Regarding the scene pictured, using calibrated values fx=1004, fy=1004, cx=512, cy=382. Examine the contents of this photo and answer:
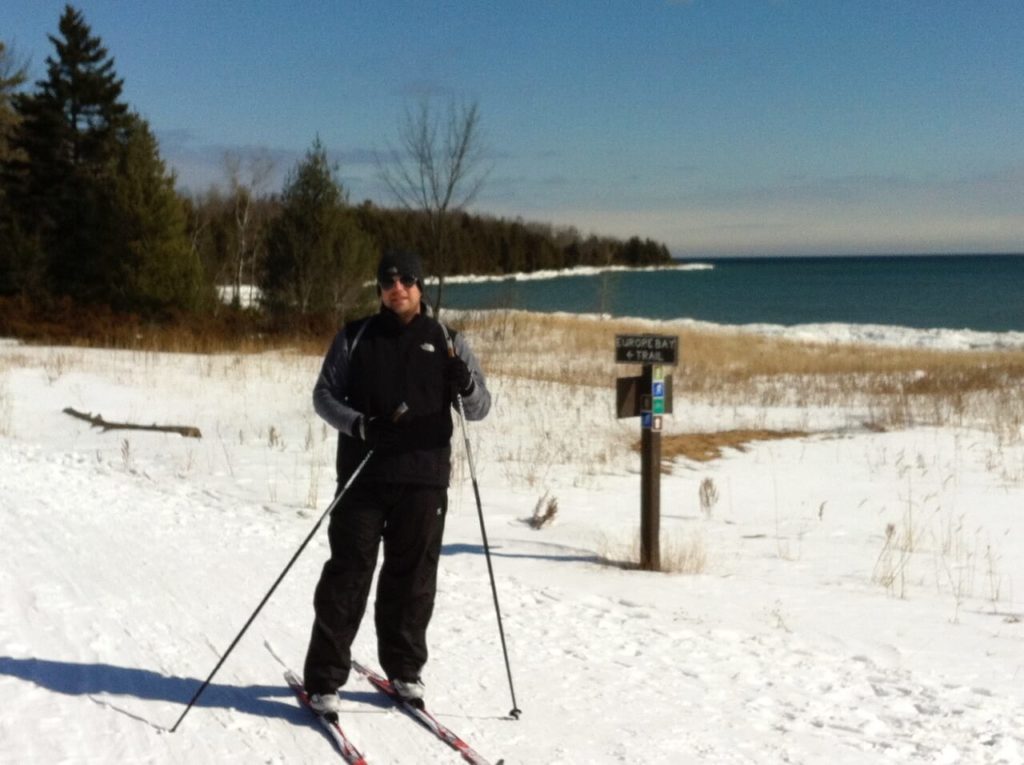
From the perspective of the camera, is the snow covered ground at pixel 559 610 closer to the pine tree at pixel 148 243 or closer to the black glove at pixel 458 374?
the black glove at pixel 458 374

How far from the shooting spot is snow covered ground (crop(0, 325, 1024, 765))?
4.23 metres

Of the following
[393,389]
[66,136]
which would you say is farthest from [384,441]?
[66,136]

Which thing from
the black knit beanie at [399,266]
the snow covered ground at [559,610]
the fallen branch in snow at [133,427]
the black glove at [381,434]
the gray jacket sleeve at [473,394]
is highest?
the black knit beanie at [399,266]

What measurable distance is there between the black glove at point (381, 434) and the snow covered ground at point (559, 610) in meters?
1.18

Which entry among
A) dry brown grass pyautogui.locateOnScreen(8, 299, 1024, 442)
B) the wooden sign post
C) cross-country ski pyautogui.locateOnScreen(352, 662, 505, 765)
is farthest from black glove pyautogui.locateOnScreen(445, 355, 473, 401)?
dry brown grass pyautogui.locateOnScreen(8, 299, 1024, 442)

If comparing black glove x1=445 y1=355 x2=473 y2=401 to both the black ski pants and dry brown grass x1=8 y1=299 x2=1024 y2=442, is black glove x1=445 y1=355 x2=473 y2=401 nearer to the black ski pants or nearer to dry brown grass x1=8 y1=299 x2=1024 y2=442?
the black ski pants

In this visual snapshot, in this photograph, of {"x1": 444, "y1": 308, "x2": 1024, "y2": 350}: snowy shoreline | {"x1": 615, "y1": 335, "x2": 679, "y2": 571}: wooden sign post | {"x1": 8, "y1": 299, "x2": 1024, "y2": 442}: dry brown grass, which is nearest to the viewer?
{"x1": 615, "y1": 335, "x2": 679, "y2": 571}: wooden sign post

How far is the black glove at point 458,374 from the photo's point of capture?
4.24 m

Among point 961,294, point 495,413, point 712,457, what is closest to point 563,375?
point 495,413

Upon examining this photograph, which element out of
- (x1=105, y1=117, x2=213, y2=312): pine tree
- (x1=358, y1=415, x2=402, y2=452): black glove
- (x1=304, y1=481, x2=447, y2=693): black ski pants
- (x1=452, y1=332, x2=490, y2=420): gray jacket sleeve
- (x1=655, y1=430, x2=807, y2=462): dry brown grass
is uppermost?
(x1=105, y1=117, x2=213, y2=312): pine tree

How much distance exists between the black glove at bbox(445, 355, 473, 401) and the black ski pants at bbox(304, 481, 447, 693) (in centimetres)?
45

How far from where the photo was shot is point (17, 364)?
59.5ft

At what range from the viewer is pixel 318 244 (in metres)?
26.0

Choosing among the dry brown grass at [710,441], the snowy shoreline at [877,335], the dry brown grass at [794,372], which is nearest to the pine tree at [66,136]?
the dry brown grass at [794,372]
